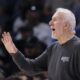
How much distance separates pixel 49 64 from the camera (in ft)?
14.1

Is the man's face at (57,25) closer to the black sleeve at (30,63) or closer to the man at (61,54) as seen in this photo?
the man at (61,54)

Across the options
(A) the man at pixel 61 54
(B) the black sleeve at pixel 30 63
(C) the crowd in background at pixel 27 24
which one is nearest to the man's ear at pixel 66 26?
(A) the man at pixel 61 54

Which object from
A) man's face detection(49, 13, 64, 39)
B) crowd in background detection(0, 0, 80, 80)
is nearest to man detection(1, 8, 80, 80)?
man's face detection(49, 13, 64, 39)

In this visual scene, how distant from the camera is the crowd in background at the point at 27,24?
6477 millimetres

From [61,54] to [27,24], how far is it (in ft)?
10.4

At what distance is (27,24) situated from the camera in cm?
731

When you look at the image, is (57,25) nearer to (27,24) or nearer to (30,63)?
(30,63)

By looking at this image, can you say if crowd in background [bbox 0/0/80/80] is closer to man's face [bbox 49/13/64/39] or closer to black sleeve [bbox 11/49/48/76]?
black sleeve [bbox 11/49/48/76]

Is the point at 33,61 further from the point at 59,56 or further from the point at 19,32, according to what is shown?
the point at 19,32

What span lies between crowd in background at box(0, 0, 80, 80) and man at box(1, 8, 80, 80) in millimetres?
1574

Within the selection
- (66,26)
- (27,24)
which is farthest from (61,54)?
(27,24)

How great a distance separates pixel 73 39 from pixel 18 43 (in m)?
2.87

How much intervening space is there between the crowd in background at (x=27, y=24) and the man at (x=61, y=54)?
1.57 metres

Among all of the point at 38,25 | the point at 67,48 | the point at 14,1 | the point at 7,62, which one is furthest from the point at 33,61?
the point at 14,1
